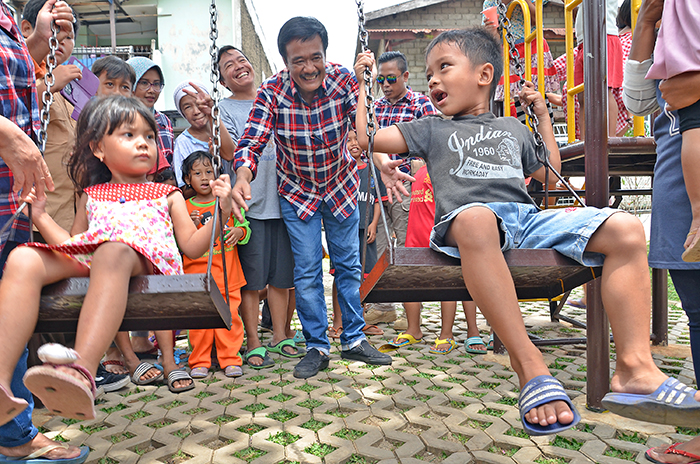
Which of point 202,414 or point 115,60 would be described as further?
point 115,60

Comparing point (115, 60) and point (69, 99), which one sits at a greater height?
point (115, 60)

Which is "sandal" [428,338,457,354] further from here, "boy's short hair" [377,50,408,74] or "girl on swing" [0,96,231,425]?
"boy's short hair" [377,50,408,74]

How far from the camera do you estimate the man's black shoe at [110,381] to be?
3.12 meters

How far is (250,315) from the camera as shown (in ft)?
12.7

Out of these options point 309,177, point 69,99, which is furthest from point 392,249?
point 69,99

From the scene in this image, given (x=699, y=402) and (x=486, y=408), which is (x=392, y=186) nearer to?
(x=486, y=408)

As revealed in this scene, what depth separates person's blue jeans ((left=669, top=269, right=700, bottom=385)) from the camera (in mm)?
1826

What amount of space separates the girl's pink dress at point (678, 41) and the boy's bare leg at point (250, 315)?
9.79 feet

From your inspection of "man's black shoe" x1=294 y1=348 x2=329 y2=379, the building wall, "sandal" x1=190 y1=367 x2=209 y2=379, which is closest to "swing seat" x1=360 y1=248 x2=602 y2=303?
"man's black shoe" x1=294 y1=348 x2=329 y2=379

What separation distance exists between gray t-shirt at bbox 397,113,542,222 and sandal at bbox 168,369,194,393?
6.29 feet

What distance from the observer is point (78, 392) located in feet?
5.12

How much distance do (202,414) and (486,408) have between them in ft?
4.89

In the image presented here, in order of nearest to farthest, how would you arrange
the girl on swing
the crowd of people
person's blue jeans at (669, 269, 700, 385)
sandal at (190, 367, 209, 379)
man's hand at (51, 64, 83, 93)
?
the girl on swing → the crowd of people → person's blue jeans at (669, 269, 700, 385) → man's hand at (51, 64, 83, 93) → sandal at (190, 367, 209, 379)

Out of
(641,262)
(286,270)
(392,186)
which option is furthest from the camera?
(286,270)
